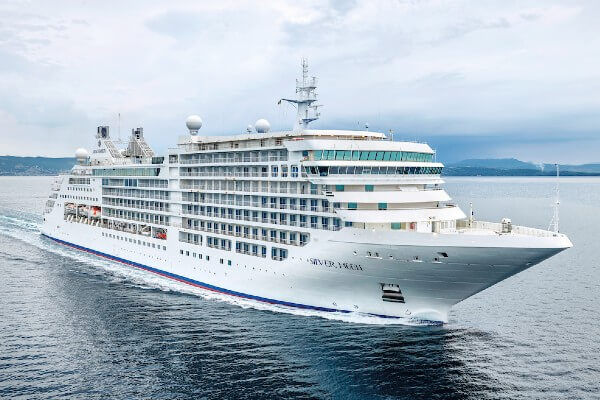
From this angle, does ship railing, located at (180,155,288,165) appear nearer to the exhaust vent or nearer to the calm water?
the calm water

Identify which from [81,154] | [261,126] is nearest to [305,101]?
[261,126]

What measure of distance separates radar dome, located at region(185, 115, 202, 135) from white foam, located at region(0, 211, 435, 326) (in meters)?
14.6

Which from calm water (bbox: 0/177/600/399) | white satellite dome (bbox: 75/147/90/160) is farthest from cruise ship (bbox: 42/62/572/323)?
white satellite dome (bbox: 75/147/90/160)

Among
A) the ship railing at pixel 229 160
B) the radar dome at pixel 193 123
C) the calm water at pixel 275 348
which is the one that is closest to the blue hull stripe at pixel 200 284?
the calm water at pixel 275 348

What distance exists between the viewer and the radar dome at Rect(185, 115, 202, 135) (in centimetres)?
4691

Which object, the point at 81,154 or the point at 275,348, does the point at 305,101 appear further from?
the point at 81,154

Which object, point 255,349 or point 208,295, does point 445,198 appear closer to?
point 255,349

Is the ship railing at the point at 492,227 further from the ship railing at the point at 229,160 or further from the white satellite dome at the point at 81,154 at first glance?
the white satellite dome at the point at 81,154

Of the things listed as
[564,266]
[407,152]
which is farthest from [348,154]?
[564,266]

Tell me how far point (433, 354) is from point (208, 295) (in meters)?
19.3

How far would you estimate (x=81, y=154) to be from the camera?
72312mm

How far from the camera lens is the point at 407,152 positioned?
33469mm

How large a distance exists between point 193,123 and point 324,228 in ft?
69.8

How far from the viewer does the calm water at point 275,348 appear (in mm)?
24375
